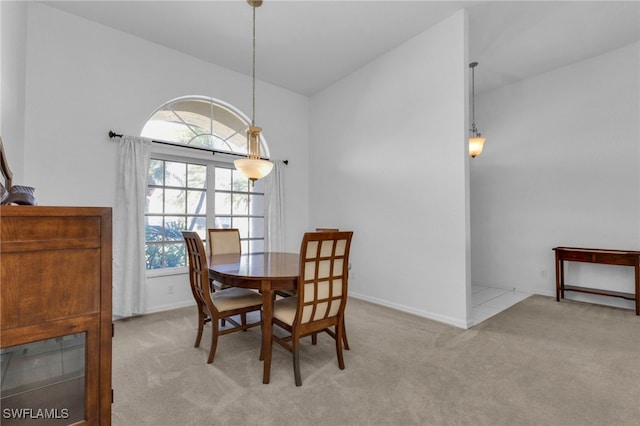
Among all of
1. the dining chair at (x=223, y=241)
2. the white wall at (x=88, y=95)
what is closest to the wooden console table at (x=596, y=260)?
the dining chair at (x=223, y=241)

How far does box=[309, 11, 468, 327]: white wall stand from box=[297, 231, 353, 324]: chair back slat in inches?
61.2

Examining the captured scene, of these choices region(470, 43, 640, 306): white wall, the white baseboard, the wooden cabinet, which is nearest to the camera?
the wooden cabinet

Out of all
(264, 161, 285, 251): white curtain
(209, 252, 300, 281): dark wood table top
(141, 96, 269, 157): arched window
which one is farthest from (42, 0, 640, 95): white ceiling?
(209, 252, 300, 281): dark wood table top

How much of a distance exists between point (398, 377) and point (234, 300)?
1.37m

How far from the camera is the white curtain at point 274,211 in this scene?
14.1 feet

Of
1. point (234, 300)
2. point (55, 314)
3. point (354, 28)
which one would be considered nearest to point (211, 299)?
point (234, 300)

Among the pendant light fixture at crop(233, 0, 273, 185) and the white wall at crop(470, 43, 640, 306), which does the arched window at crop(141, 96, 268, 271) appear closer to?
the pendant light fixture at crop(233, 0, 273, 185)

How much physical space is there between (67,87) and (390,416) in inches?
163

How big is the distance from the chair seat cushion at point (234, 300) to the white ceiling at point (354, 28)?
284 cm

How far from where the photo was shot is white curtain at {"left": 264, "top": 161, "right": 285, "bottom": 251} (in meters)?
4.31

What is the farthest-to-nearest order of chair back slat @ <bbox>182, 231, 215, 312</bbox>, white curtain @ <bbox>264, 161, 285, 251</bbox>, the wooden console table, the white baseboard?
white curtain @ <bbox>264, 161, 285, 251</bbox>
the wooden console table
the white baseboard
chair back slat @ <bbox>182, 231, 215, 312</bbox>

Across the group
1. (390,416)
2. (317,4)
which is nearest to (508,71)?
(317,4)

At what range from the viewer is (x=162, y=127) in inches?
140

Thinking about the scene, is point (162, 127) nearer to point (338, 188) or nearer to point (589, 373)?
point (338, 188)
